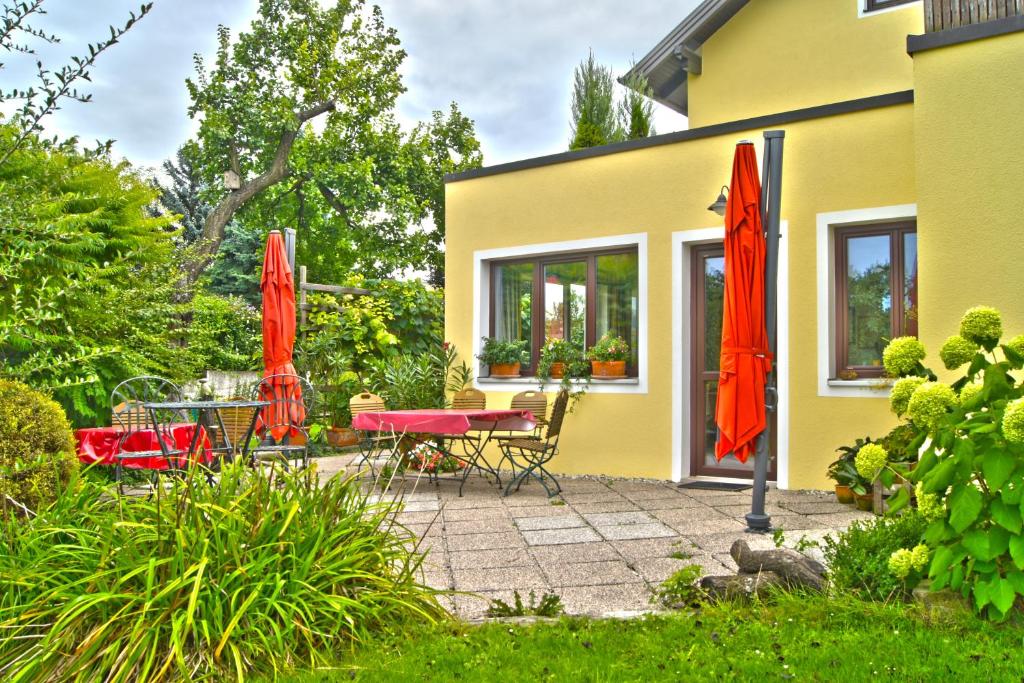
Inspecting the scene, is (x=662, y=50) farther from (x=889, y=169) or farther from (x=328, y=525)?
(x=328, y=525)

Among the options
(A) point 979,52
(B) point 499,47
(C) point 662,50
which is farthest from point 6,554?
(B) point 499,47

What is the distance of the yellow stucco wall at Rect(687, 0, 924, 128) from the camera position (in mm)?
9820

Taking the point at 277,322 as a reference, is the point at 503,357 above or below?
below

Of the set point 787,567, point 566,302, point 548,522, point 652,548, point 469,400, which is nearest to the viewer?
point 787,567

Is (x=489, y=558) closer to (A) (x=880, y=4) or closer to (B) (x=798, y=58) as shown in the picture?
(B) (x=798, y=58)

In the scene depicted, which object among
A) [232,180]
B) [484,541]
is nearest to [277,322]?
[484,541]

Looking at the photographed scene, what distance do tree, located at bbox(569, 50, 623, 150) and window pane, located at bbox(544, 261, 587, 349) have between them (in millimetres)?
3761

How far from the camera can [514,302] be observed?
32.2ft

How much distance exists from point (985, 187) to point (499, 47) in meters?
19.4

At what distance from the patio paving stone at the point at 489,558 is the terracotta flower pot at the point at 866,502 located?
9.68 feet

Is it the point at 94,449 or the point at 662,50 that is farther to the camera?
the point at 662,50

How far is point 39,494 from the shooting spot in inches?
164

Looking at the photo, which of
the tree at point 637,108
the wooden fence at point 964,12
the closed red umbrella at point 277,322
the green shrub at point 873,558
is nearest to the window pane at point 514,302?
the closed red umbrella at point 277,322

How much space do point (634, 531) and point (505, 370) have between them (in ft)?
13.3
